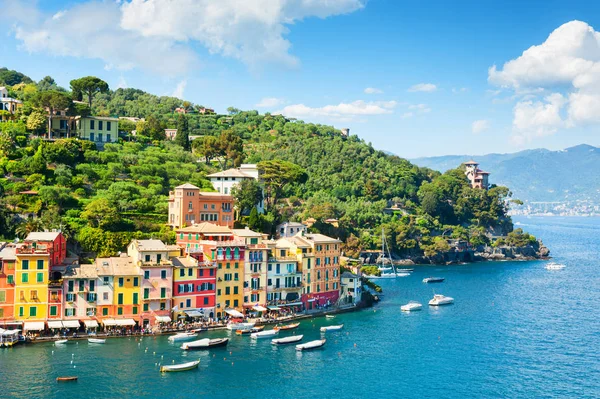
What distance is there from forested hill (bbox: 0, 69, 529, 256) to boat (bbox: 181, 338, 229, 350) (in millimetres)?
21386

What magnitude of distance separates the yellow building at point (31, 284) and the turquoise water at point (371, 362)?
194 inches

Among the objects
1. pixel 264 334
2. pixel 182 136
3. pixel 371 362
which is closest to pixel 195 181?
pixel 182 136

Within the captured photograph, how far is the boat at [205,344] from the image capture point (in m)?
59.3

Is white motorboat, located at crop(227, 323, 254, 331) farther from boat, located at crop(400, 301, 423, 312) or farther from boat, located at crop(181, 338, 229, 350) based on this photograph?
boat, located at crop(400, 301, 423, 312)

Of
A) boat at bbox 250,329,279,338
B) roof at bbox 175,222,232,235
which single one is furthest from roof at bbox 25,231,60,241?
boat at bbox 250,329,279,338

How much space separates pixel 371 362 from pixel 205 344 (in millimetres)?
15468

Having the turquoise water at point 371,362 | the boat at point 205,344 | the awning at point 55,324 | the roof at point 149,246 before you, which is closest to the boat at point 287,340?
the turquoise water at point 371,362

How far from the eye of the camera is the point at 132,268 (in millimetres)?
66188

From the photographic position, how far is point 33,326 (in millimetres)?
60094

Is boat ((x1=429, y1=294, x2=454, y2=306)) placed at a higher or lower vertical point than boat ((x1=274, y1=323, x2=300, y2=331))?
higher

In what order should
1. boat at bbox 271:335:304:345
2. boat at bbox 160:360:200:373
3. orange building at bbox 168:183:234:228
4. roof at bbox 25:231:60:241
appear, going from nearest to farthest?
boat at bbox 160:360:200:373, boat at bbox 271:335:304:345, roof at bbox 25:231:60:241, orange building at bbox 168:183:234:228

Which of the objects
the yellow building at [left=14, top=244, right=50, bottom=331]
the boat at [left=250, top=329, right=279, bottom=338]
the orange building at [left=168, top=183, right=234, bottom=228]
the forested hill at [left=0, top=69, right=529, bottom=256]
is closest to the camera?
the yellow building at [left=14, top=244, right=50, bottom=331]

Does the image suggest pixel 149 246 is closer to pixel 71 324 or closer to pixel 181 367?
pixel 71 324

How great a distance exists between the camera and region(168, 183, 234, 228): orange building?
87.2 m
